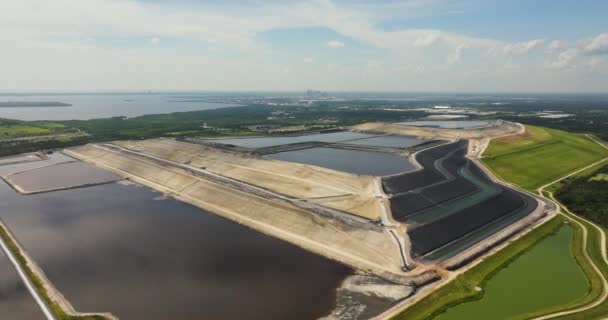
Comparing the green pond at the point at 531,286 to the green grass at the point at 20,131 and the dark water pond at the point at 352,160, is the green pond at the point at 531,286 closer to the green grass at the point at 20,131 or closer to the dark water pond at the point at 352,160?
the dark water pond at the point at 352,160

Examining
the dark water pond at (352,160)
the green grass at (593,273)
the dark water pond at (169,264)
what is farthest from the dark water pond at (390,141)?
the dark water pond at (169,264)

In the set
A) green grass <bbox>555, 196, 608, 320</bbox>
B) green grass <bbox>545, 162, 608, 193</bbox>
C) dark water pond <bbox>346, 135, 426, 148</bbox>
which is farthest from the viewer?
dark water pond <bbox>346, 135, 426, 148</bbox>

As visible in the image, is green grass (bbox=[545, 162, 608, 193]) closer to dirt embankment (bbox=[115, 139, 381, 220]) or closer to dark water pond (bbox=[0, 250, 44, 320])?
dirt embankment (bbox=[115, 139, 381, 220])

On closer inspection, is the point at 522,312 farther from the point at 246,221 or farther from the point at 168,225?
the point at 168,225

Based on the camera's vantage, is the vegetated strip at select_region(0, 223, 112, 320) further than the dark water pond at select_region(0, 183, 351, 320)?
No

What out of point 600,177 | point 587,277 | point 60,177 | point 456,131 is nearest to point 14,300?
point 60,177

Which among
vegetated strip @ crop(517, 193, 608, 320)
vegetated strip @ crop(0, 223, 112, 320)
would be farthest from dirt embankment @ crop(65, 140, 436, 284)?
vegetated strip @ crop(0, 223, 112, 320)
